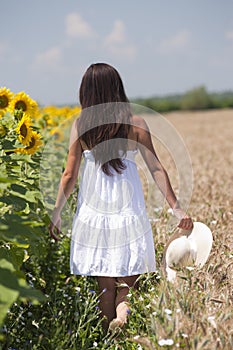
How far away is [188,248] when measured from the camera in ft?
9.93

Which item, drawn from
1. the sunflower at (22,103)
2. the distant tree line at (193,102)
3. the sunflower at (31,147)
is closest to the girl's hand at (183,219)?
the sunflower at (31,147)

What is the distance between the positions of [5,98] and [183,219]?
135 cm

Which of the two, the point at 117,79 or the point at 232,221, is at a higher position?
the point at 117,79

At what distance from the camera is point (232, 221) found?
11.9 feet

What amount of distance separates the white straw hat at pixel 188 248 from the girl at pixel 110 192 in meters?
0.09

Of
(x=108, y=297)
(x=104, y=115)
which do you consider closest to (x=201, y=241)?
(x=108, y=297)

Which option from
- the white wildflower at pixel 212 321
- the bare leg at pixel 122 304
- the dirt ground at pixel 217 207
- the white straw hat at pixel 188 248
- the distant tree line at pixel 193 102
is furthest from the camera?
the distant tree line at pixel 193 102

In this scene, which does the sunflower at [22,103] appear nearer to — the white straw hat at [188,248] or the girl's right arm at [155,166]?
the girl's right arm at [155,166]

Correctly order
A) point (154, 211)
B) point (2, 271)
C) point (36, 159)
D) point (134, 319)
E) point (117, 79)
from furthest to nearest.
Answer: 1. point (154, 211)
2. point (36, 159)
3. point (117, 79)
4. point (134, 319)
5. point (2, 271)

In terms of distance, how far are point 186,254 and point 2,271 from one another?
1.40 meters

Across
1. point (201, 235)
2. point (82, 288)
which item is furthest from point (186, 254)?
point (82, 288)

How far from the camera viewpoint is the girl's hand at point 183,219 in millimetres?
3002

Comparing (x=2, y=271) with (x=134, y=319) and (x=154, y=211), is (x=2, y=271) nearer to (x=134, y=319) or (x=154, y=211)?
(x=134, y=319)

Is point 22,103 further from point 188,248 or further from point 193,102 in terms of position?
point 193,102
